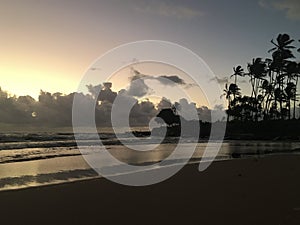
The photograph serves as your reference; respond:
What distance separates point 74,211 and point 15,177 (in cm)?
687

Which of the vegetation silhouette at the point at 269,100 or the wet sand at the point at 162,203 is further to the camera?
the vegetation silhouette at the point at 269,100

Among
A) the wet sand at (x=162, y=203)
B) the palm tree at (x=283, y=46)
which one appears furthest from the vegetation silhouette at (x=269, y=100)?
the wet sand at (x=162, y=203)

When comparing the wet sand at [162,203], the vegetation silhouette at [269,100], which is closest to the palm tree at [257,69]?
the vegetation silhouette at [269,100]

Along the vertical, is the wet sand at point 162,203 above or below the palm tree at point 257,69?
below

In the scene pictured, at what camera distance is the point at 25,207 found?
26.5ft

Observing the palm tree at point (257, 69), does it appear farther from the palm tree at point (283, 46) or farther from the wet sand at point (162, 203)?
the wet sand at point (162, 203)

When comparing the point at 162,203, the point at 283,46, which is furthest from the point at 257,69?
the point at 162,203

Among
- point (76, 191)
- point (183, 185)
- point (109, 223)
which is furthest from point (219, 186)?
point (109, 223)

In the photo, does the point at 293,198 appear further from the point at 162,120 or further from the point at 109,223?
the point at 162,120

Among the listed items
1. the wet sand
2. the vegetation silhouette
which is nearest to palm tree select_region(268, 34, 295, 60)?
the vegetation silhouette

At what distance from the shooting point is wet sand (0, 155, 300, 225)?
22.4 feet

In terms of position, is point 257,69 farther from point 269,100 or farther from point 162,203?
point 162,203

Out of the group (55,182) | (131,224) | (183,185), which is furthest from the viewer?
(55,182)

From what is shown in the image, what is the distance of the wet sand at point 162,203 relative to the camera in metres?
6.83
